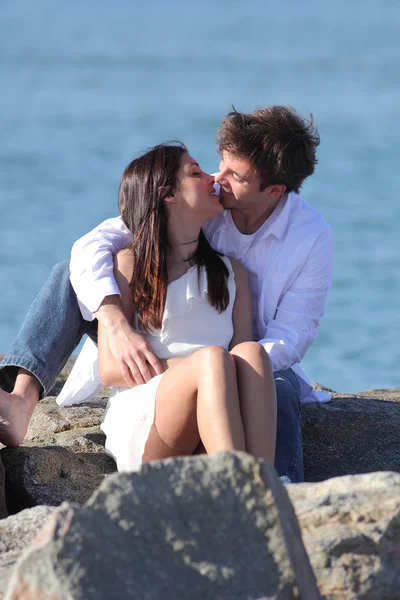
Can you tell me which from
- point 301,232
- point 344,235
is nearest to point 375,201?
point 344,235

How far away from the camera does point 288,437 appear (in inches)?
125

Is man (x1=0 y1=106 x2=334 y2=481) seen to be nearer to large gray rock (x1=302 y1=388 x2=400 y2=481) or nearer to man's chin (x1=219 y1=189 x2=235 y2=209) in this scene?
man's chin (x1=219 y1=189 x2=235 y2=209)

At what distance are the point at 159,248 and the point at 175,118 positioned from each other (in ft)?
50.9

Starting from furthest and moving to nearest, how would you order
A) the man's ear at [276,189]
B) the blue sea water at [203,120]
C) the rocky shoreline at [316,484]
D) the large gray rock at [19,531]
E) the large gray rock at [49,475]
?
the blue sea water at [203,120] → the man's ear at [276,189] → the large gray rock at [49,475] → the large gray rock at [19,531] → the rocky shoreline at [316,484]

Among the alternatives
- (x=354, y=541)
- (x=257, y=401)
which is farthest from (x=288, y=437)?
(x=354, y=541)

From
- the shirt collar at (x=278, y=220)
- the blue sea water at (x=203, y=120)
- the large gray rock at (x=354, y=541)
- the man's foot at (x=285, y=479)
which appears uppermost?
the blue sea water at (x=203, y=120)

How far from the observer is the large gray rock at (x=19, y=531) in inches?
80.4

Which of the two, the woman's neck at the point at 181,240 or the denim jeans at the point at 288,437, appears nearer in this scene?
the denim jeans at the point at 288,437

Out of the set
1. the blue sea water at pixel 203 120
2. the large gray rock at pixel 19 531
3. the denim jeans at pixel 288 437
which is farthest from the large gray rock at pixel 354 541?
the blue sea water at pixel 203 120

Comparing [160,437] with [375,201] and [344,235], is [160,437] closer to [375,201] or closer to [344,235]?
[344,235]

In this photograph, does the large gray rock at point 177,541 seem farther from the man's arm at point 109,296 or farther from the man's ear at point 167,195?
the man's ear at point 167,195

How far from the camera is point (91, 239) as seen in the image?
11.1ft

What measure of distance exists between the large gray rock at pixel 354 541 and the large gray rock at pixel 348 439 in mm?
1461

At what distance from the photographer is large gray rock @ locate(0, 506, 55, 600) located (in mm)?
2041
